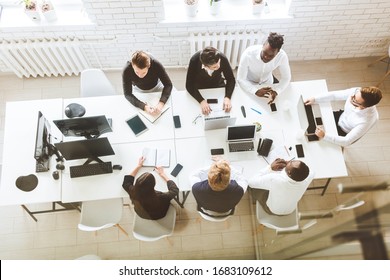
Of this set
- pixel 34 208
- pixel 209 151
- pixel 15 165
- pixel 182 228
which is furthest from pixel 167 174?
pixel 34 208

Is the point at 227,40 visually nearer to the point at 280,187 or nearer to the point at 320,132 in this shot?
the point at 320,132

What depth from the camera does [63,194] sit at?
10.1 feet

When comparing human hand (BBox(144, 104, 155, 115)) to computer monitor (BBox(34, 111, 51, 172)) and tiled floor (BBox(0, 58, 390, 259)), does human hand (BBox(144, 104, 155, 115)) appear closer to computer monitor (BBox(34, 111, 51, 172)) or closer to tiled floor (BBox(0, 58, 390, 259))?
computer monitor (BBox(34, 111, 51, 172))

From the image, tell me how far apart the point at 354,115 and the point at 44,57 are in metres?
3.67

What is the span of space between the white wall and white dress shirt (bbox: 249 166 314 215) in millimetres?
1919

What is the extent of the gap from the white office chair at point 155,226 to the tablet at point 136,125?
83cm

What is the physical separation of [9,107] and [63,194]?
3.88 feet

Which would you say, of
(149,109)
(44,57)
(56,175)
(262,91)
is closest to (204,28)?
(262,91)

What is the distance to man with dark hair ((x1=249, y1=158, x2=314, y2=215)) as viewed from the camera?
8.45 ft

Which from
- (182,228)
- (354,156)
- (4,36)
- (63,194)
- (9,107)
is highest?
(4,36)

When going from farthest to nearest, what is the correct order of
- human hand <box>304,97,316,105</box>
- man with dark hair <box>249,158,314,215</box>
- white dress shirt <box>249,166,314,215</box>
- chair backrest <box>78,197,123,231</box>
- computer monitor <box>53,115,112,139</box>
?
human hand <box>304,97,316,105</box> < chair backrest <box>78,197,123,231</box> < computer monitor <box>53,115,112,139</box> < white dress shirt <box>249,166,314,215</box> < man with dark hair <box>249,158,314,215</box>

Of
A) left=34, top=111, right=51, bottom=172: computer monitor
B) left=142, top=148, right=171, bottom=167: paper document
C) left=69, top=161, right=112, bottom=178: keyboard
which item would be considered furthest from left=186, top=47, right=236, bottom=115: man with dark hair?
left=34, top=111, right=51, bottom=172: computer monitor
